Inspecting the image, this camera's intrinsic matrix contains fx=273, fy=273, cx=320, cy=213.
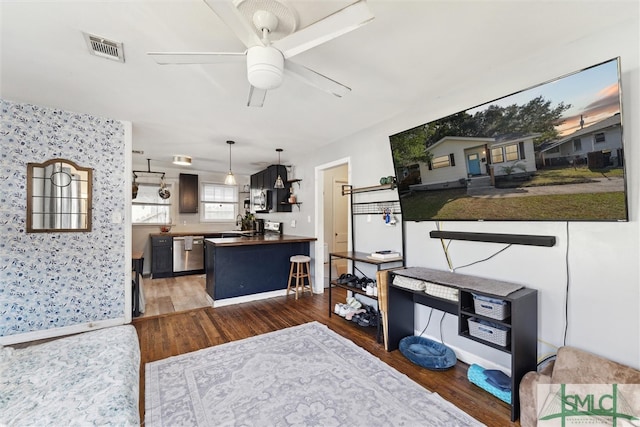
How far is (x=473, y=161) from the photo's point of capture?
7.22 feet

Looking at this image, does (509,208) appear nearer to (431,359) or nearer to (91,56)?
(431,359)

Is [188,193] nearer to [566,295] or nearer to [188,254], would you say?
[188,254]

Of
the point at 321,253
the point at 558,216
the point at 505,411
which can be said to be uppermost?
the point at 558,216

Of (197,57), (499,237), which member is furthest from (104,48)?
(499,237)

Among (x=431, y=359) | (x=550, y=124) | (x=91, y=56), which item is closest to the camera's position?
(x=550, y=124)

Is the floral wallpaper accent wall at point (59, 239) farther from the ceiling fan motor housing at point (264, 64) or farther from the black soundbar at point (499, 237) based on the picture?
the black soundbar at point (499, 237)

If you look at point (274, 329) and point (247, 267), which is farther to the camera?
point (247, 267)

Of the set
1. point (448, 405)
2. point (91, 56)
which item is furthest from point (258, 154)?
point (448, 405)

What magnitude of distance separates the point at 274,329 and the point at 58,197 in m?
2.77

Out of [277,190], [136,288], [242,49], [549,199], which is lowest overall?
[136,288]

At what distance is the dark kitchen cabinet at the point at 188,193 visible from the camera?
6.55m

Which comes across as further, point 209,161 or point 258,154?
point 209,161

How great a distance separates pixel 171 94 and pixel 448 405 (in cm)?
344

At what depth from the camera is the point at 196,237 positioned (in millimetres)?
6074
